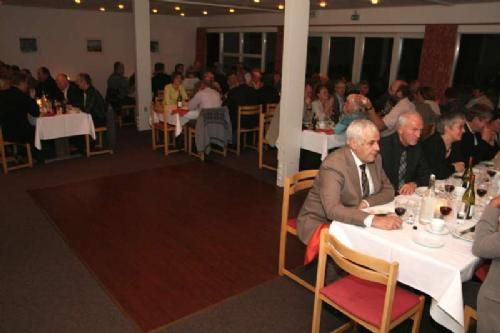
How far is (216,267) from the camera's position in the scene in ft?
11.0

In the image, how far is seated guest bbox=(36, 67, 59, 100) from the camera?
7.15 m

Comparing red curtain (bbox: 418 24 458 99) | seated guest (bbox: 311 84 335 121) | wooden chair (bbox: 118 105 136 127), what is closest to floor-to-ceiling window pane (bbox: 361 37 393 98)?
red curtain (bbox: 418 24 458 99)

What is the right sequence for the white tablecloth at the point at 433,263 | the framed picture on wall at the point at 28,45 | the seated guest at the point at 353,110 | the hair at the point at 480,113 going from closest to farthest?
the white tablecloth at the point at 433,263
the hair at the point at 480,113
the seated guest at the point at 353,110
the framed picture on wall at the point at 28,45

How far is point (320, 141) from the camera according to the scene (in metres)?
5.03

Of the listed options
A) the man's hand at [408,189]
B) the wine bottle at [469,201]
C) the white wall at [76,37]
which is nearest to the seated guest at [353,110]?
the man's hand at [408,189]

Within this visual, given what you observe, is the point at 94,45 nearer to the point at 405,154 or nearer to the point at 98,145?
the point at 98,145

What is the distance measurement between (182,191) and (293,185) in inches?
90.5

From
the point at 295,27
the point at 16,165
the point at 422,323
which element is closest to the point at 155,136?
the point at 16,165

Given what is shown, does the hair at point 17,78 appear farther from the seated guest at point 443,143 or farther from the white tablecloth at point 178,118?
the seated guest at point 443,143

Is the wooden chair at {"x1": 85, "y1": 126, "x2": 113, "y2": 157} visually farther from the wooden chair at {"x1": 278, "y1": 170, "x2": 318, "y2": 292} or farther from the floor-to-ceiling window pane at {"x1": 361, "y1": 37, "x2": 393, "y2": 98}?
the floor-to-ceiling window pane at {"x1": 361, "y1": 37, "x2": 393, "y2": 98}

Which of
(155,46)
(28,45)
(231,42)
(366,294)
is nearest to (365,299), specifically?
(366,294)

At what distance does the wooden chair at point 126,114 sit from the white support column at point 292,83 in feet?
16.0

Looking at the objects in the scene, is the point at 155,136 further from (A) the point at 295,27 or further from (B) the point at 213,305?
(B) the point at 213,305

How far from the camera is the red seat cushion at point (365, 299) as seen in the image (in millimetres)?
2084
